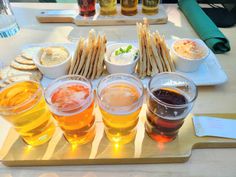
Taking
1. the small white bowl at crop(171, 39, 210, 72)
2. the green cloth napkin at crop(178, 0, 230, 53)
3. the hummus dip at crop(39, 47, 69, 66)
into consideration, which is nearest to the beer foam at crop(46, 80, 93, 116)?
the hummus dip at crop(39, 47, 69, 66)

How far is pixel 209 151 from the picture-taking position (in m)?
0.55

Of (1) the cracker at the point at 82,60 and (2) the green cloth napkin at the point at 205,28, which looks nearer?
(1) the cracker at the point at 82,60

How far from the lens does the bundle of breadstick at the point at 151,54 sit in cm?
72

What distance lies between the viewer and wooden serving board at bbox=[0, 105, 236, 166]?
1.69 ft

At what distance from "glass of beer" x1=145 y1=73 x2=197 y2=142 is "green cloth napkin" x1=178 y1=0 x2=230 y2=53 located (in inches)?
17.0

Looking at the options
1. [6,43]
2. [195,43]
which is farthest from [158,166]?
[6,43]

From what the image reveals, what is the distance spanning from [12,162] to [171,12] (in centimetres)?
103

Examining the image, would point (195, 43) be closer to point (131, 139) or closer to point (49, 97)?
point (131, 139)

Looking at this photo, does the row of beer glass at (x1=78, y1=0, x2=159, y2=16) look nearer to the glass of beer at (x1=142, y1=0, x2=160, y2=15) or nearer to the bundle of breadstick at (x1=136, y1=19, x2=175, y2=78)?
the glass of beer at (x1=142, y1=0, x2=160, y2=15)

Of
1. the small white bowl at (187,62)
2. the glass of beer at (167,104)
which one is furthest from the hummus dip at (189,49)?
the glass of beer at (167,104)

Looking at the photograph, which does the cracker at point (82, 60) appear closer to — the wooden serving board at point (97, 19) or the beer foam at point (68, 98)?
the beer foam at point (68, 98)

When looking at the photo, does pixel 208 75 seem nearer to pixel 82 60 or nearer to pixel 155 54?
pixel 155 54

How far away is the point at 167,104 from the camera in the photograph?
46 centimetres

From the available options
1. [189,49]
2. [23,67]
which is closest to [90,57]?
[23,67]
